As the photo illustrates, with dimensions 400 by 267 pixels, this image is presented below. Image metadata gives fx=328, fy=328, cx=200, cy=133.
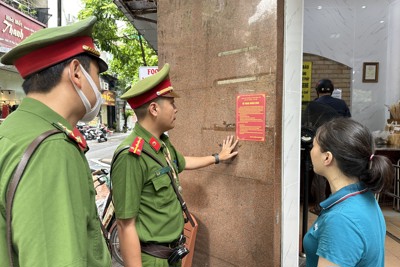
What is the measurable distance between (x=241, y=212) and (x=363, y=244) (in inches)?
69.4

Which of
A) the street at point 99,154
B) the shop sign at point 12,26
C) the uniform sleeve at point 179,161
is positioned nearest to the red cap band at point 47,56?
the uniform sleeve at point 179,161

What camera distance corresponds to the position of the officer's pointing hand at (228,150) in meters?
3.03

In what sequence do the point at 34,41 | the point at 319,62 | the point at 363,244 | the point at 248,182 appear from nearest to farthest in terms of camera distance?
the point at 34,41, the point at 363,244, the point at 248,182, the point at 319,62

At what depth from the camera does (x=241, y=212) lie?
306cm

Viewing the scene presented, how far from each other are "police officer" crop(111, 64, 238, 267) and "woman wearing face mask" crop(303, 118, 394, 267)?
896 mm

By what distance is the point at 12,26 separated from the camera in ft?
39.5

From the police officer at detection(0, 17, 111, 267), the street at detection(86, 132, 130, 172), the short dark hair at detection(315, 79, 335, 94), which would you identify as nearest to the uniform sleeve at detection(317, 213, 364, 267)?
the police officer at detection(0, 17, 111, 267)

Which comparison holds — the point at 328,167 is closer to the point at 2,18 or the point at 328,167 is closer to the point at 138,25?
the point at 138,25

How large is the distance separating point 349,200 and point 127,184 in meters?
1.20

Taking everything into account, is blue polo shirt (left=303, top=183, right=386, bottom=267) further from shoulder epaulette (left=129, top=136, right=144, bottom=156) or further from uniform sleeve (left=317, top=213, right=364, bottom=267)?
shoulder epaulette (left=129, top=136, right=144, bottom=156)

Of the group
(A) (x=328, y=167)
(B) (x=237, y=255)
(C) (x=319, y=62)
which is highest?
(C) (x=319, y=62)

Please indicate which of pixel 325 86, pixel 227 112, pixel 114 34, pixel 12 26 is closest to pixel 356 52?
pixel 325 86

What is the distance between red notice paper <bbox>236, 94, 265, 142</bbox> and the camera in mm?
2824

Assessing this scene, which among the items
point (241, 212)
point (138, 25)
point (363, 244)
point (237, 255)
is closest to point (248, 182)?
point (241, 212)
